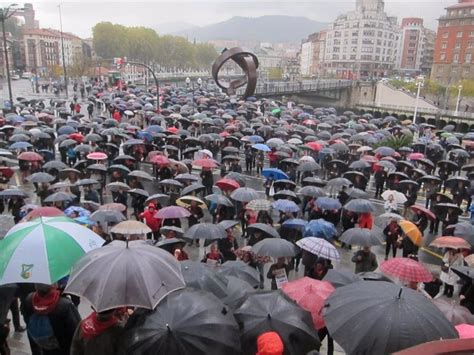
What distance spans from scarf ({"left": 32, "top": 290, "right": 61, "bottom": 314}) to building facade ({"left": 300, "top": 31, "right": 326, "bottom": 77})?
13001cm

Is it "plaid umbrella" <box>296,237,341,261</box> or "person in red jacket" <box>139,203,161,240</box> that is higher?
"plaid umbrella" <box>296,237,341,261</box>

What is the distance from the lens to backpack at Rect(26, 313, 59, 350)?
454 centimetres

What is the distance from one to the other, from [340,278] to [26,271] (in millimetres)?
3780

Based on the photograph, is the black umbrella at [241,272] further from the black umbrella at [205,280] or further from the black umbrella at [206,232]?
the black umbrella at [206,232]

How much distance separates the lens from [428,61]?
128625 mm

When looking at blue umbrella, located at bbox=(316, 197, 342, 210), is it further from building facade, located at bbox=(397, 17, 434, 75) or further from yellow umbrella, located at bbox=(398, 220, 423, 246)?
building facade, located at bbox=(397, 17, 434, 75)

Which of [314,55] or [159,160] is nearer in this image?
[159,160]

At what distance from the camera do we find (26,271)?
4.57 meters

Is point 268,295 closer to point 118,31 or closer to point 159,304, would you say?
point 159,304

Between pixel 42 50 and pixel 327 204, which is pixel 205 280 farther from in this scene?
pixel 42 50

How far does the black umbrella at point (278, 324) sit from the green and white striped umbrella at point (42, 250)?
1.87m

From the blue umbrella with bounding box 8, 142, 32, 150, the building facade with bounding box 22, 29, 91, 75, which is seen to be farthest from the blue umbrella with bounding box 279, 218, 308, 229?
the building facade with bounding box 22, 29, 91, 75

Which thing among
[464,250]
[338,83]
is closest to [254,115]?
[464,250]

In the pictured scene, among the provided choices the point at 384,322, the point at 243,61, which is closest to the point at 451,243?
the point at 384,322
